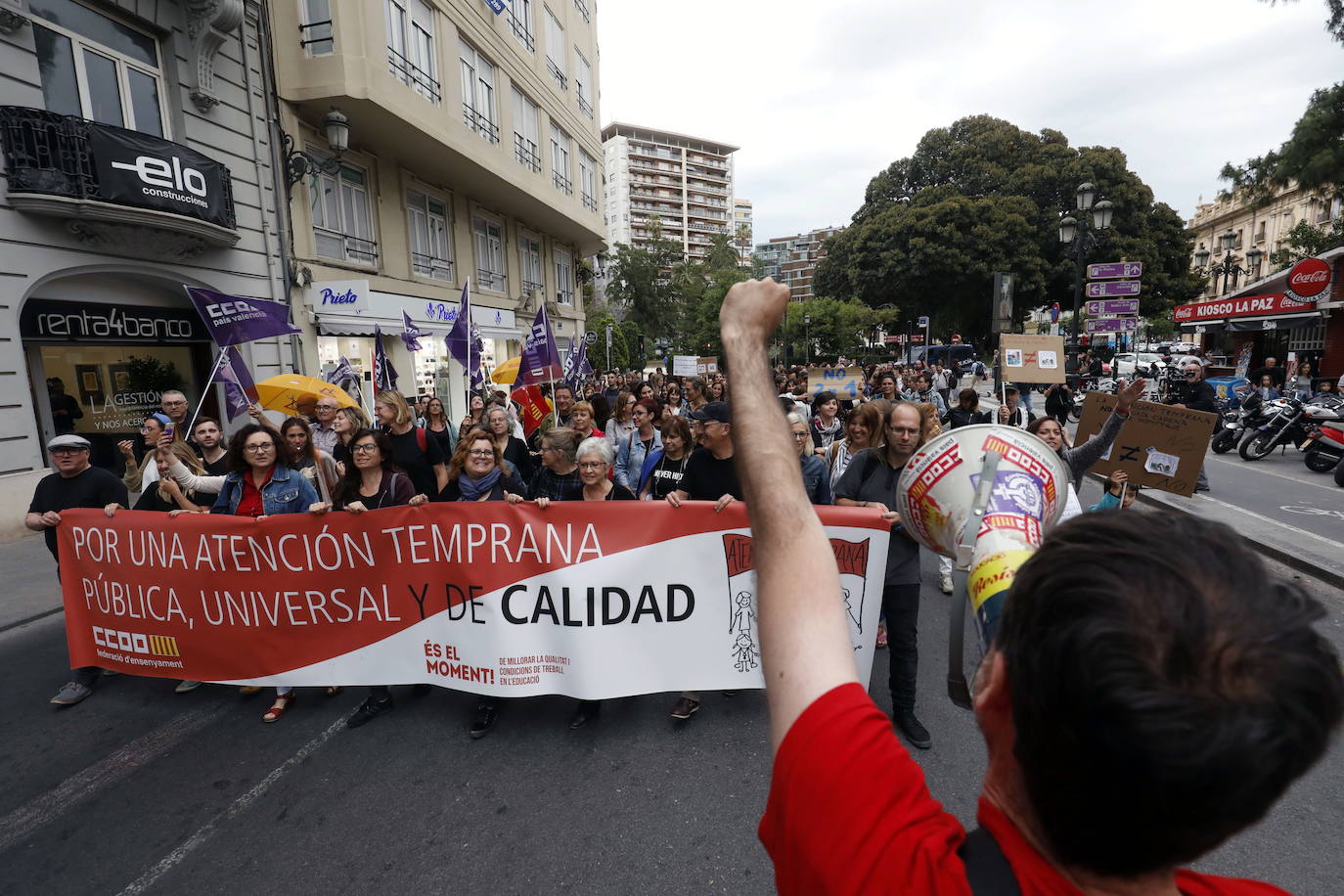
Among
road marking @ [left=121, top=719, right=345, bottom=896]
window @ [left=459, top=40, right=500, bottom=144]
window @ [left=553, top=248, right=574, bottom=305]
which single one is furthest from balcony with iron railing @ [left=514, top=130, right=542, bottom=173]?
road marking @ [left=121, top=719, right=345, bottom=896]

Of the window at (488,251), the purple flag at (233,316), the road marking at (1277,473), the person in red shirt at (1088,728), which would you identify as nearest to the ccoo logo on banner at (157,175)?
the purple flag at (233,316)

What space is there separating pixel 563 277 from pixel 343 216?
1283cm

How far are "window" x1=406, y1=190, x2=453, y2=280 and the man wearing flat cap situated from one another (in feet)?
38.3

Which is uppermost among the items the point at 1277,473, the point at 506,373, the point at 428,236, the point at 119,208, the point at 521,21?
the point at 521,21

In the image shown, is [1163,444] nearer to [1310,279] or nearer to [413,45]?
[413,45]

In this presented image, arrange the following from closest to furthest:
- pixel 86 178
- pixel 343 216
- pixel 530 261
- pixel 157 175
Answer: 1. pixel 86 178
2. pixel 157 175
3. pixel 343 216
4. pixel 530 261

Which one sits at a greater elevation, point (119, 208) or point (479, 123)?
point (479, 123)

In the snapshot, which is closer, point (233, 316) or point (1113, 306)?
point (233, 316)

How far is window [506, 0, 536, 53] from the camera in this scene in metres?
18.0

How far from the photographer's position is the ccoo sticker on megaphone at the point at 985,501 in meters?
1.10

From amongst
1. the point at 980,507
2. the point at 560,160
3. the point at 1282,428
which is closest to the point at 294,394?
the point at 980,507

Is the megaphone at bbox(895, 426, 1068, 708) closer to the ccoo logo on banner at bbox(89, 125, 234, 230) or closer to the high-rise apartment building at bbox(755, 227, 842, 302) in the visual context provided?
the ccoo logo on banner at bbox(89, 125, 234, 230)

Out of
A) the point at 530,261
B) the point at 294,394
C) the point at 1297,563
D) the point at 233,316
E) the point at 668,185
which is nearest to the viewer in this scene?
the point at 1297,563

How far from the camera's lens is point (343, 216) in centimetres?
1309
